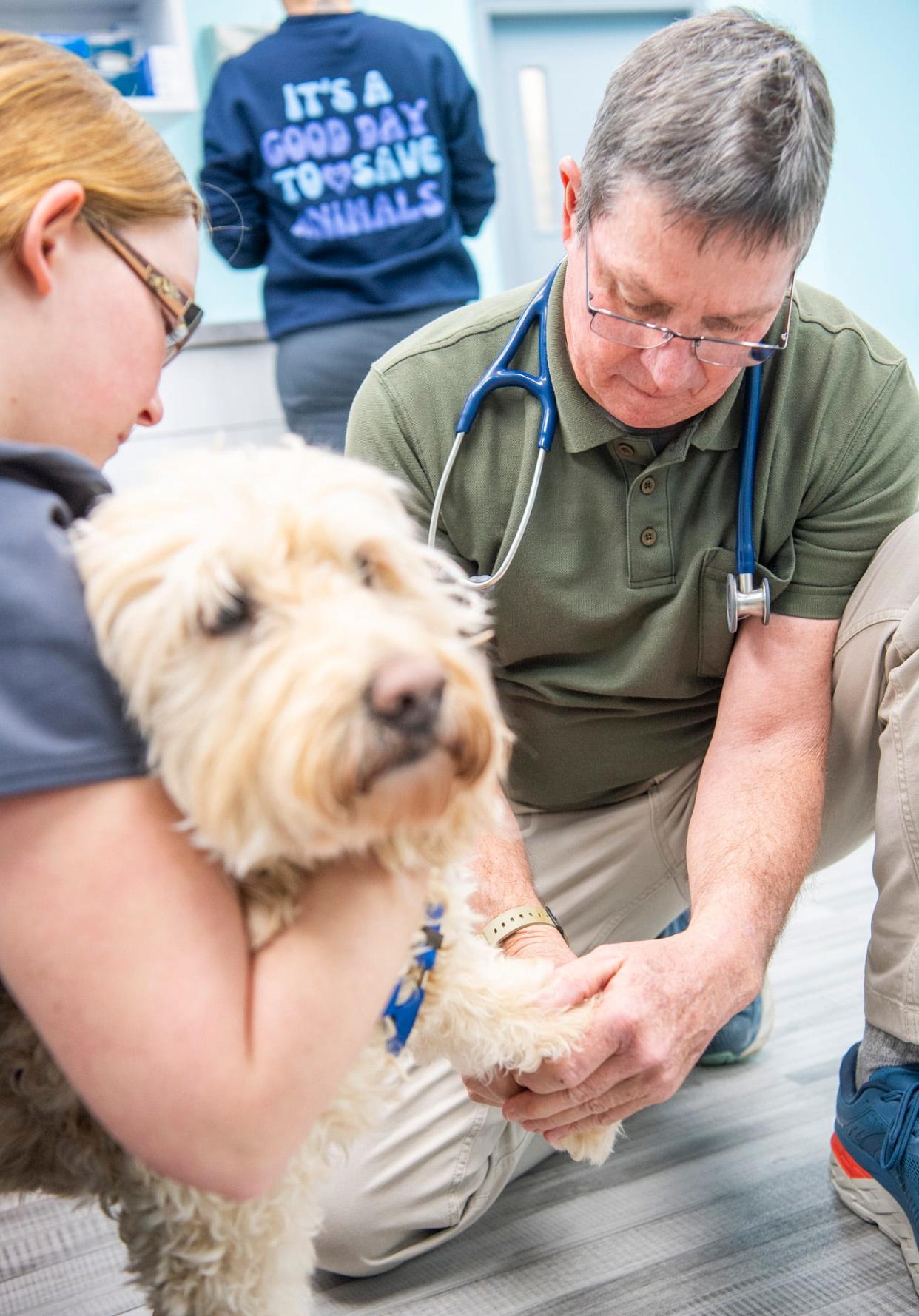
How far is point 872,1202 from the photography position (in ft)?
4.35

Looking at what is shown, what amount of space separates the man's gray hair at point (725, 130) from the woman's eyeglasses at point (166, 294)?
50cm

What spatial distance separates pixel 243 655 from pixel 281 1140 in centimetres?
30

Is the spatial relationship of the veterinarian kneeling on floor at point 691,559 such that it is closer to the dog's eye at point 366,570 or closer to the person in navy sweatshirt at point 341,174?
the dog's eye at point 366,570

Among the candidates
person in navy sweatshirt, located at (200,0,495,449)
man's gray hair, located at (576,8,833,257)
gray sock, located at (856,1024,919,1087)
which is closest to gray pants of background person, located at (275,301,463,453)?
person in navy sweatshirt, located at (200,0,495,449)

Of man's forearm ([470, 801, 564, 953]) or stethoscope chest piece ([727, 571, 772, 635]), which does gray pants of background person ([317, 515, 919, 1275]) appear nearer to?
stethoscope chest piece ([727, 571, 772, 635])

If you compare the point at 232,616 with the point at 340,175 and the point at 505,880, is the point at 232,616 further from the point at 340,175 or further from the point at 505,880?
the point at 340,175

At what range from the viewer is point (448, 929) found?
3.32 ft

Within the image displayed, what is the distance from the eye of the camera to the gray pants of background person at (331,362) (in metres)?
3.08

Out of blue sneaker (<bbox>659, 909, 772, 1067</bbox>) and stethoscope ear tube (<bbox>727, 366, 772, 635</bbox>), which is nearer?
stethoscope ear tube (<bbox>727, 366, 772, 635</bbox>)

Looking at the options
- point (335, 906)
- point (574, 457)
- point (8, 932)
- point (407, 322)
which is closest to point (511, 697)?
point (574, 457)

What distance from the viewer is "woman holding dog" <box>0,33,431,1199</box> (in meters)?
0.69

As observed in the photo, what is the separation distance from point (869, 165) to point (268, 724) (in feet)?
18.2

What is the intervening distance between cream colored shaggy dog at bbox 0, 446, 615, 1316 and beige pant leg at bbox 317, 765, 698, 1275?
443 mm

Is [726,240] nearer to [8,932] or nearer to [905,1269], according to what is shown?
[8,932]
